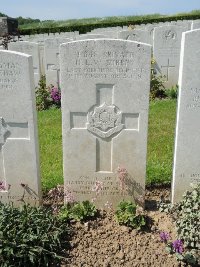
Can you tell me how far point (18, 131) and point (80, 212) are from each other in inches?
45.8

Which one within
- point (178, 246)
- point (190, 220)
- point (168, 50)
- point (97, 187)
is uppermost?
point (168, 50)

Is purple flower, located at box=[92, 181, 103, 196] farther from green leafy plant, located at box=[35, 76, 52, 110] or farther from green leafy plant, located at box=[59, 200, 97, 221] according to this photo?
green leafy plant, located at box=[35, 76, 52, 110]

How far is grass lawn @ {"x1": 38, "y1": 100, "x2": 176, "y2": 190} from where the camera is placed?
5.27 meters

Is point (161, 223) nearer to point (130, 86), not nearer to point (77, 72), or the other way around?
point (130, 86)

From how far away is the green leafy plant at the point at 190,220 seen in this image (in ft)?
11.8

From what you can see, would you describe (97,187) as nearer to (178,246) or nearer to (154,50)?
(178,246)

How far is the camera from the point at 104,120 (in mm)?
4004

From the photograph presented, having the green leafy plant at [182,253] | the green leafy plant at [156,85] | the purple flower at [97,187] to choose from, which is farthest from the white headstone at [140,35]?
the green leafy plant at [182,253]

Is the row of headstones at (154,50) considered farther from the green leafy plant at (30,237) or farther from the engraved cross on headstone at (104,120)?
the green leafy plant at (30,237)

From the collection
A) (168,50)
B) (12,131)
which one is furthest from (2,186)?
(168,50)

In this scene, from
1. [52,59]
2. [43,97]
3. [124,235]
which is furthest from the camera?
[52,59]

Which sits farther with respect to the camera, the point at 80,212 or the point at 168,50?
the point at 168,50

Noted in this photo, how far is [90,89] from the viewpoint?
3900 millimetres

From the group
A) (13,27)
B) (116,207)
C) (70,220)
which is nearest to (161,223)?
(116,207)
